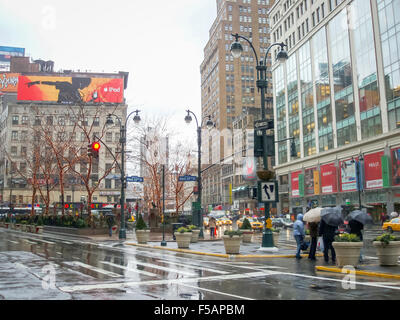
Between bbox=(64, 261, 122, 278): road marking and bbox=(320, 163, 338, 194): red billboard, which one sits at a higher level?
bbox=(320, 163, 338, 194): red billboard

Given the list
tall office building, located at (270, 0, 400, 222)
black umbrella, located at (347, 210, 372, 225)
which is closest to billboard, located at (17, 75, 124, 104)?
tall office building, located at (270, 0, 400, 222)

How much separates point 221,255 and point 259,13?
450ft

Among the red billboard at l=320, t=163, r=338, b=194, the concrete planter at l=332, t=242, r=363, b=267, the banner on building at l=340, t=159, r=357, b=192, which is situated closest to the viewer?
the concrete planter at l=332, t=242, r=363, b=267

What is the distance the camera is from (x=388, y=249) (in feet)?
42.4

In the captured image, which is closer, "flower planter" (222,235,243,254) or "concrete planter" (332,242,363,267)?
"concrete planter" (332,242,363,267)

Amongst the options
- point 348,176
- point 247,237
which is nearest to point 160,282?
point 247,237

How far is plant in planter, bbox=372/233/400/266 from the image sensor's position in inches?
510

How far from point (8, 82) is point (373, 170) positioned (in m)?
96.2

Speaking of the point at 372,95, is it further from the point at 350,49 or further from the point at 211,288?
the point at 211,288

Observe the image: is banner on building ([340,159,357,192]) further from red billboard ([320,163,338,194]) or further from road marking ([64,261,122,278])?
road marking ([64,261,122,278])

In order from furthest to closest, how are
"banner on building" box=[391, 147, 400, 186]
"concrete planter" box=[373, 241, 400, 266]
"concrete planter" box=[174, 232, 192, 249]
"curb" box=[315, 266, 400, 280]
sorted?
"banner on building" box=[391, 147, 400, 186], "concrete planter" box=[174, 232, 192, 249], "concrete planter" box=[373, 241, 400, 266], "curb" box=[315, 266, 400, 280]

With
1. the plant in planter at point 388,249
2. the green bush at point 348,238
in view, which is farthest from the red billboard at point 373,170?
the green bush at point 348,238

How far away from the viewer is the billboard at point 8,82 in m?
108

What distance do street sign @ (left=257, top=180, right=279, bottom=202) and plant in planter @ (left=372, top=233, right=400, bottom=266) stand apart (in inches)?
237
